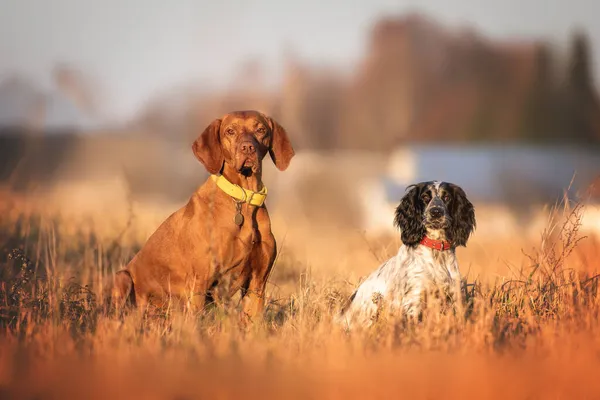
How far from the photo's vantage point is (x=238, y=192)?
21.9ft

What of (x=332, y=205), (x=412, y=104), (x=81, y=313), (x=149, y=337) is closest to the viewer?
(x=149, y=337)

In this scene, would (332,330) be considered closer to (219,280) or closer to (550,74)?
(219,280)

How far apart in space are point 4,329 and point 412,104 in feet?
236

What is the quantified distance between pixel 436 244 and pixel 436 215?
0.21 metres

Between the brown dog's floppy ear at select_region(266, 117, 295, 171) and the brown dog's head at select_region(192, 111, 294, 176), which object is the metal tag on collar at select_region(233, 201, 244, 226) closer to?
the brown dog's head at select_region(192, 111, 294, 176)

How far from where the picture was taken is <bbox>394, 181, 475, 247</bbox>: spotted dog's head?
6469mm

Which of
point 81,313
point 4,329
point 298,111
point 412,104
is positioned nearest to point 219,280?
point 81,313

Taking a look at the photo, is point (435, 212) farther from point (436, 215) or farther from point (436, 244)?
point (436, 244)

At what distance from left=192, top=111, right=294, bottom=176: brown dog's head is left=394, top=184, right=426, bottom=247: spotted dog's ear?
1143mm

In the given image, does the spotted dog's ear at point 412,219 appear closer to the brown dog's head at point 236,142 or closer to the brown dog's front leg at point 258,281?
the brown dog's front leg at point 258,281

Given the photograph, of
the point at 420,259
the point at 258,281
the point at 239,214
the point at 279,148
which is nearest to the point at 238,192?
the point at 239,214

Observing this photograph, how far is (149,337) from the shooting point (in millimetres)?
5559

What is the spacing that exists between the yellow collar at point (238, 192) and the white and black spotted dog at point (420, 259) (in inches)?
41.7

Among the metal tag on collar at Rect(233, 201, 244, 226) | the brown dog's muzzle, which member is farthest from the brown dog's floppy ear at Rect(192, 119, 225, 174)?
the metal tag on collar at Rect(233, 201, 244, 226)
